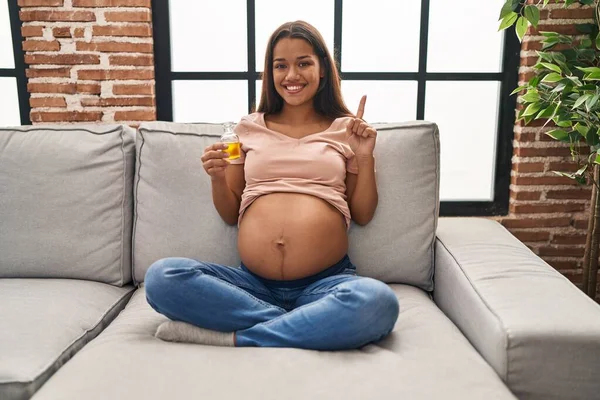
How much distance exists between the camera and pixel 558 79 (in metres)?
1.88

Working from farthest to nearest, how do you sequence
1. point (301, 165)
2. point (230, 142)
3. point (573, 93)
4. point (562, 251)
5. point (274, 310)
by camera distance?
point (562, 251), point (573, 93), point (301, 165), point (230, 142), point (274, 310)

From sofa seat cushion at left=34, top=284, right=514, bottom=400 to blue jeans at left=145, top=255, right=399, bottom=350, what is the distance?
0.13 feet

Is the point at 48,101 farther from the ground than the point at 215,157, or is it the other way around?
the point at 48,101

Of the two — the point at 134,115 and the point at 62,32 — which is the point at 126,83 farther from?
the point at 62,32

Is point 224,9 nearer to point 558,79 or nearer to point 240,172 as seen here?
point 240,172

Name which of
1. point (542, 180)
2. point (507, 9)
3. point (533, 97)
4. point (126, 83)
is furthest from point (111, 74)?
point (542, 180)

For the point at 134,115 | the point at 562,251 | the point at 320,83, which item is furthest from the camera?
the point at 562,251

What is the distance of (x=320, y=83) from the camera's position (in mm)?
1790

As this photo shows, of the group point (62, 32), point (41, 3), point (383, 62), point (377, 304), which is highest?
point (41, 3)

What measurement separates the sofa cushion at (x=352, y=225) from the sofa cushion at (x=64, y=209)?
7 cm

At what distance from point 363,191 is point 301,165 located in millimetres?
209

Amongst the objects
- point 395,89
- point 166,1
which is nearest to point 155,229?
point 166,1

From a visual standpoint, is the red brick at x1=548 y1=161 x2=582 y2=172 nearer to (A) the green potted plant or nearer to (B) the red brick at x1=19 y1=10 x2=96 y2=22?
(A) the green potted plant

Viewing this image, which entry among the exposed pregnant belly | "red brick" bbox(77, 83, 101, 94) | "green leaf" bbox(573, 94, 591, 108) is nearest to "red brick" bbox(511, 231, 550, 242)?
"green leaf" bbox(573, 94, 591, 108)
